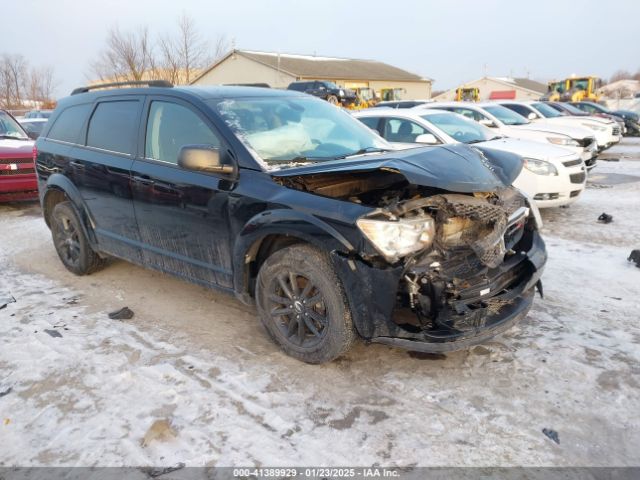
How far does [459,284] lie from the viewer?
2.98m

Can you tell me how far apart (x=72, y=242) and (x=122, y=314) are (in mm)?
1563

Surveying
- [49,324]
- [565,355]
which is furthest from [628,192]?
[49,324]

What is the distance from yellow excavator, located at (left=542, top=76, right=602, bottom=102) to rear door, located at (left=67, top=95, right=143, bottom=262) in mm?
29559

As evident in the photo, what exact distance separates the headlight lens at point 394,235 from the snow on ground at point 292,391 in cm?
90

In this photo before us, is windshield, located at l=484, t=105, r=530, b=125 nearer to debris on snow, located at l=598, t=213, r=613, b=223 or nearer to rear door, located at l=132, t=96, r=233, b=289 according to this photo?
debris on snow, located at l=598, t=213, r=613, b=223

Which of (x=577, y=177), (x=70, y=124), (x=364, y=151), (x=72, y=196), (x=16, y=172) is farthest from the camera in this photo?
(x=16, y=172)

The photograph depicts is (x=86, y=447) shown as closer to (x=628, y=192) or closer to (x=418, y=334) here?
(x=418, y=334)

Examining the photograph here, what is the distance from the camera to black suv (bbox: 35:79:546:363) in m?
2.89

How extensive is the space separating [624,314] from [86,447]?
13.3 ft

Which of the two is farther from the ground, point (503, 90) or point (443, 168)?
point (503, 90)

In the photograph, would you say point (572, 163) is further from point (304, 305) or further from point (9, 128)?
point (9, 128)

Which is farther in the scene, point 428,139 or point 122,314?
point 428,139

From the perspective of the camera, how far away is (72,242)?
17.5 feet

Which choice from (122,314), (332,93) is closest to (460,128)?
(122,314)
